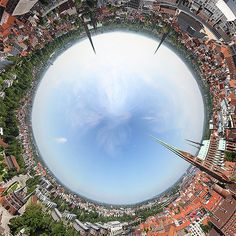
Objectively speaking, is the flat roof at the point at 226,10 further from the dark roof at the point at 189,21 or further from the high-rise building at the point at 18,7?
the high-rise building at the point at 18,7

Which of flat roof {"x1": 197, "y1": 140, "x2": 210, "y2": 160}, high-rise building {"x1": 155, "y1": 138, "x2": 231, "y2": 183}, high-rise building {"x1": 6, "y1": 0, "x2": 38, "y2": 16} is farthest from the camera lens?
flat roof {"x1": 197, "y1": 140, "x2": 210, "y2": 160}

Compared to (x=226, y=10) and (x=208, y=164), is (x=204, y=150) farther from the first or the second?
(x=226, y=10)

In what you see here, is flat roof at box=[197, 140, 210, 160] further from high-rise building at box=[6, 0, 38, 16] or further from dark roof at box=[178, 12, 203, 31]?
high-rise building at box=[6, 0, 38, 16]

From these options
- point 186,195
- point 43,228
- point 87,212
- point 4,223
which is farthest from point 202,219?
point 4,223

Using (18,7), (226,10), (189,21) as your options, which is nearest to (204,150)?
(189,21)

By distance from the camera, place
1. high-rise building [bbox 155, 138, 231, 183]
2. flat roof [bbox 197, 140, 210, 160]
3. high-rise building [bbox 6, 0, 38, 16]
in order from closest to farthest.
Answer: high-rise building [bbox 6, 0, 38, 16] < high-rise building [bbox 155, 138, 231, 183] < flat roof [bbox 197, 140, 210, 160]

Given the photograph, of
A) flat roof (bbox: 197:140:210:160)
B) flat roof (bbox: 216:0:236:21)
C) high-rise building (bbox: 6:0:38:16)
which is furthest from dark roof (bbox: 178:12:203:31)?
high-rise building (bbox: 6:0:38:16)

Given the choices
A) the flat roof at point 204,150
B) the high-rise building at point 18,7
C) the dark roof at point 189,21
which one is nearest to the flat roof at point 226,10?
the dark roof at point 189,21

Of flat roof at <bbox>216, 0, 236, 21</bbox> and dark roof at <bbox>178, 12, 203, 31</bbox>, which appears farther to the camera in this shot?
dark roof at <bbox>178, 12, 203, 31</bbox>

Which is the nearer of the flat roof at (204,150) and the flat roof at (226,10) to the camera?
the flat roof at (226,10)
